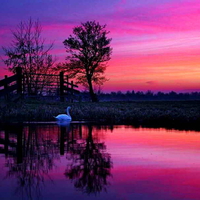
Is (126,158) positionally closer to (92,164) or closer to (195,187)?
(92,164)

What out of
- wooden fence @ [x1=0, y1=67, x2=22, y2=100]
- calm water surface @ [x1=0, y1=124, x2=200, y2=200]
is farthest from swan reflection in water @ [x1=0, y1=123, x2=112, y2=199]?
wooden fence @ [x1=0, y1=67, x2=22, y2=100]

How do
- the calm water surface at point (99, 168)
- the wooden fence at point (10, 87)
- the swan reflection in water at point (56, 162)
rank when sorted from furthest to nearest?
the wooden fence at point (10, 87) < the swan reflection in water at point (56, 162) < the calm water surface at point (99, 168)

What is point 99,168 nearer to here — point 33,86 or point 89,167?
point 89,167

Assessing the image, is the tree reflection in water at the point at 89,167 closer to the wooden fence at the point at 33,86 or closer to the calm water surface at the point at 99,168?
the calm water surface at the point at 99,168

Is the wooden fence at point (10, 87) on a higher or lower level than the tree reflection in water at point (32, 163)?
higher

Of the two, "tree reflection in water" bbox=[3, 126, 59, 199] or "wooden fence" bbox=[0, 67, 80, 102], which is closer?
"tree reflection in water" bbox=[3, 126, 59, 199]

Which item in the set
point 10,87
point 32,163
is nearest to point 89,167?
point 32,163

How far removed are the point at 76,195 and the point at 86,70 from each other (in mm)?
44129

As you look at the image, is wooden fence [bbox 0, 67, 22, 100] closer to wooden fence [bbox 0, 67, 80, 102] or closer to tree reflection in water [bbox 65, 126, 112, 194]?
wooden fence [bbox 0, 67, 80, 102]

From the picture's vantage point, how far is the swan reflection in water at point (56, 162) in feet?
18.9

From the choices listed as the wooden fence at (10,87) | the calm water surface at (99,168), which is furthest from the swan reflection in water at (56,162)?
the wooden fence at (10,87)

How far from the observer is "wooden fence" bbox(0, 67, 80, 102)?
24638 mm

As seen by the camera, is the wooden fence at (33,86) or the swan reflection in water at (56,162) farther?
the wooden fence at (33,86)

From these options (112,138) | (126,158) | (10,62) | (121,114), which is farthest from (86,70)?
(126,158)
